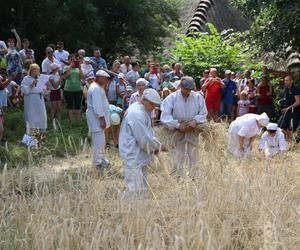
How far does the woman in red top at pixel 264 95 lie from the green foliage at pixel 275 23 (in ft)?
4.46

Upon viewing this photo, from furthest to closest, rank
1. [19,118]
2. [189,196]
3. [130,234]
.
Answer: [19,118] < [189,196] < [130,234]

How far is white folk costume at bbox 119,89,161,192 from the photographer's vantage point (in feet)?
19.7

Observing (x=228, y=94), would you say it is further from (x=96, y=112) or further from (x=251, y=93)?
(x=96, y=112)

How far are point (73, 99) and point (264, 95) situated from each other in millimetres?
4222

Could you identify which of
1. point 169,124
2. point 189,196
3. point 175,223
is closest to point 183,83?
point 169,124

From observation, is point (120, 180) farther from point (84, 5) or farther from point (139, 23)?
point (139, 23)

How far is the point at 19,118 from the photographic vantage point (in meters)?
11.8

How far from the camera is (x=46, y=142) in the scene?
955cm

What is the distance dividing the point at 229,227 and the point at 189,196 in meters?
0.71

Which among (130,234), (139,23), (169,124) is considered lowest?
(130,234)

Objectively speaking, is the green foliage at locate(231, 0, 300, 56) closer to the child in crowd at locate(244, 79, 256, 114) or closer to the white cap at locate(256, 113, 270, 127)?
the child in crowd at locate(244, 79, 256, 114)

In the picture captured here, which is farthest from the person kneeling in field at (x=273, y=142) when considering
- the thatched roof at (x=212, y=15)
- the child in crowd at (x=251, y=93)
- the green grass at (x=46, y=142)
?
the thatched roof at (x=212, y=15)

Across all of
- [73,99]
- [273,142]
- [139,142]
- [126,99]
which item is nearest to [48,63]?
[73,99]

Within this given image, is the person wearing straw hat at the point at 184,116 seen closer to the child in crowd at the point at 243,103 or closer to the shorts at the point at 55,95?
the shorts at the point at 55,95
